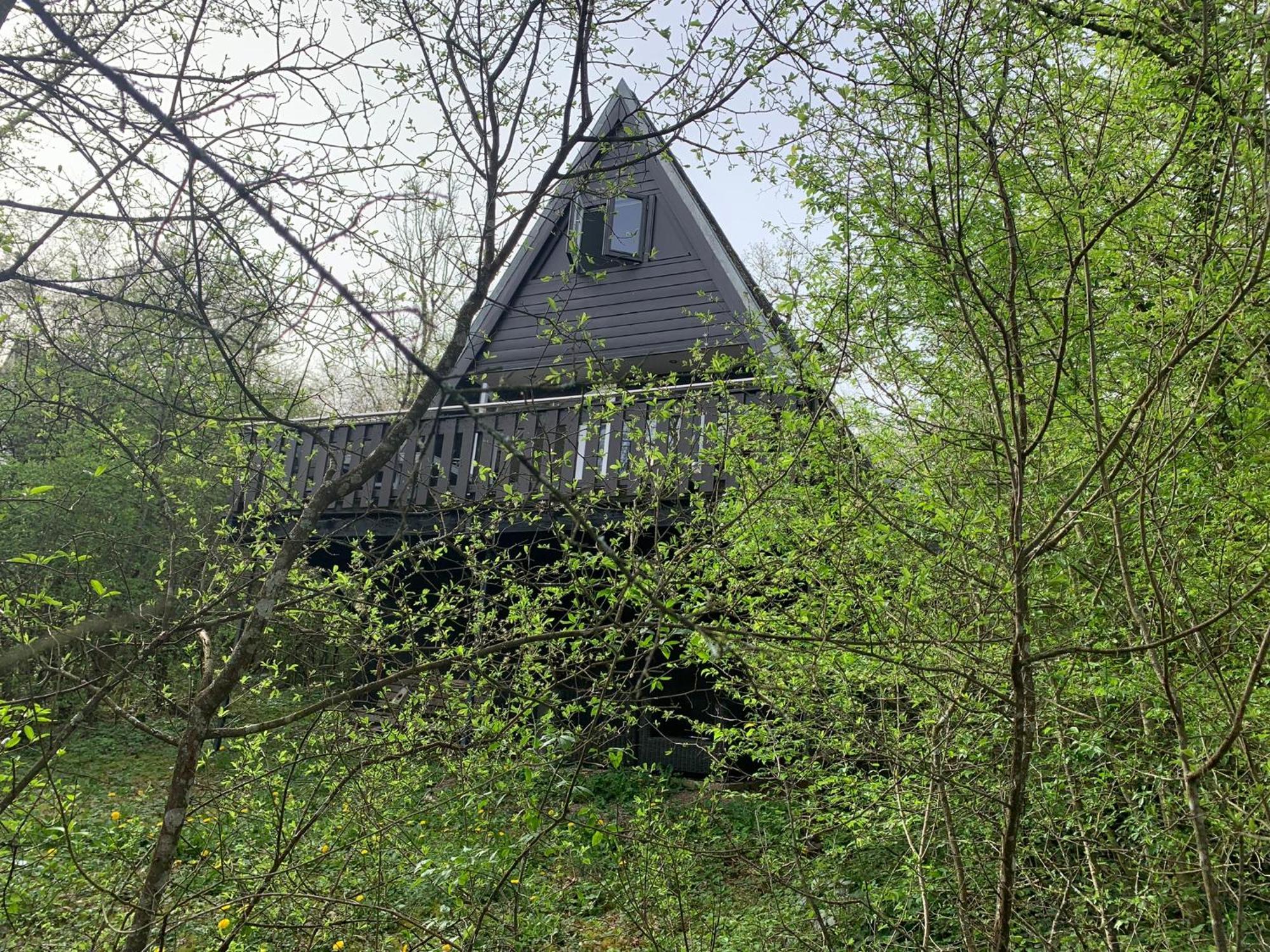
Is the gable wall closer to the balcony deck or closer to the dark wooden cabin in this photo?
the dark wooden cabin

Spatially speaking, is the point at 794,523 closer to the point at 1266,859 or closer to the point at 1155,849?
the point at 1155,849

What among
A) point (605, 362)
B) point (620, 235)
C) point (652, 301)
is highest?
point (620, 235)

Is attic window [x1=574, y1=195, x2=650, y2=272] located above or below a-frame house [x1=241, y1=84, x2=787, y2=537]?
above

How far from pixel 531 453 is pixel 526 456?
439 mm

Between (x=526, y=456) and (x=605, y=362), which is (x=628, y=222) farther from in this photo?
(x=605, y=362)

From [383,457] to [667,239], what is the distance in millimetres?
8125

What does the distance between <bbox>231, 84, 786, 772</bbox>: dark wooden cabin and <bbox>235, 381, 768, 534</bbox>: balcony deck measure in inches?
1.1

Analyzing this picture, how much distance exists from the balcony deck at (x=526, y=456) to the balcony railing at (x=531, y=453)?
2 centimetres

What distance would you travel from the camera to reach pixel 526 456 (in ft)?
16.5

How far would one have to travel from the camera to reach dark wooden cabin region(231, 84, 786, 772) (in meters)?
3.15

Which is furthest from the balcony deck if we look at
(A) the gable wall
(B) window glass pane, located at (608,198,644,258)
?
(B) window glass pane, located at (608,198,644,258)

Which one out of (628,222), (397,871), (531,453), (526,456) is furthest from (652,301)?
(397,871)

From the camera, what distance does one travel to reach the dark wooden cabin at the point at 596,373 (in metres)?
3.15

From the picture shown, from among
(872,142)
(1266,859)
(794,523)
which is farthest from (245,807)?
(1266,859)
